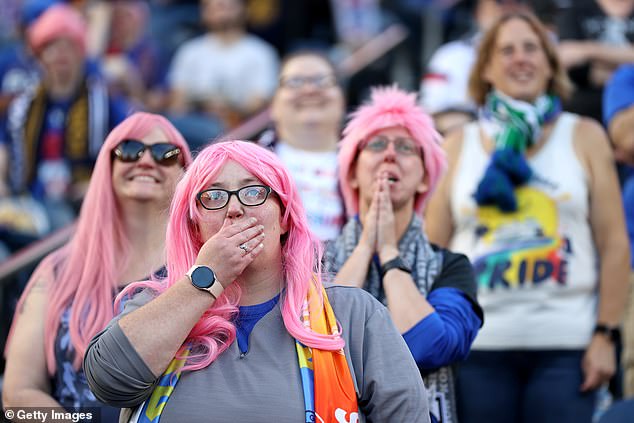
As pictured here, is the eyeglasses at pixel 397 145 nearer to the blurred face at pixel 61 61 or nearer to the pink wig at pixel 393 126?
the pink wig at pixel 393 126

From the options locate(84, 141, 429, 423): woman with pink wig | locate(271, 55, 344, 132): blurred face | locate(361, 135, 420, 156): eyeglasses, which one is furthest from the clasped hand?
locate(271, 55, 344, 132): blurred face

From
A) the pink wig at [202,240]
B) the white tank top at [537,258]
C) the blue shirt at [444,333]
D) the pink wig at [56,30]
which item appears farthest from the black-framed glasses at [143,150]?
the pink wig at [56,30]

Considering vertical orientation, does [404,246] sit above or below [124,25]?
below

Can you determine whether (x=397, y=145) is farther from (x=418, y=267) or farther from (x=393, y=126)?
(x=418, y=267)

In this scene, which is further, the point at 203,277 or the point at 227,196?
the point at 227,196

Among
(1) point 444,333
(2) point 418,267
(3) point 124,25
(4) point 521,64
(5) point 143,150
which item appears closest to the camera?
(1) point 444,333

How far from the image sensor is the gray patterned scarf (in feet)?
11.3

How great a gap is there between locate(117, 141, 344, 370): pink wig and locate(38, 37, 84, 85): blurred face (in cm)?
444

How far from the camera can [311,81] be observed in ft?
18.0

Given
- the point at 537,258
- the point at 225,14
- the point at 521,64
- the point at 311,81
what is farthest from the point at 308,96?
the point at 225,14

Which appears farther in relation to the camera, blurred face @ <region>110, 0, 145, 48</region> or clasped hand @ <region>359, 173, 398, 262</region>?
blurred face @ <region>110, 0, 145, 48</region>

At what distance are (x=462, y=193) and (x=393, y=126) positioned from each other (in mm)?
811

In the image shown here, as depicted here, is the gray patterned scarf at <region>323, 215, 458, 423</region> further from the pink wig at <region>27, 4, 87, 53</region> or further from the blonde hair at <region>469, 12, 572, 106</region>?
the pink wig at <region>27, 4, 87, 53</region>

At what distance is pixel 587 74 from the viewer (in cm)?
625
